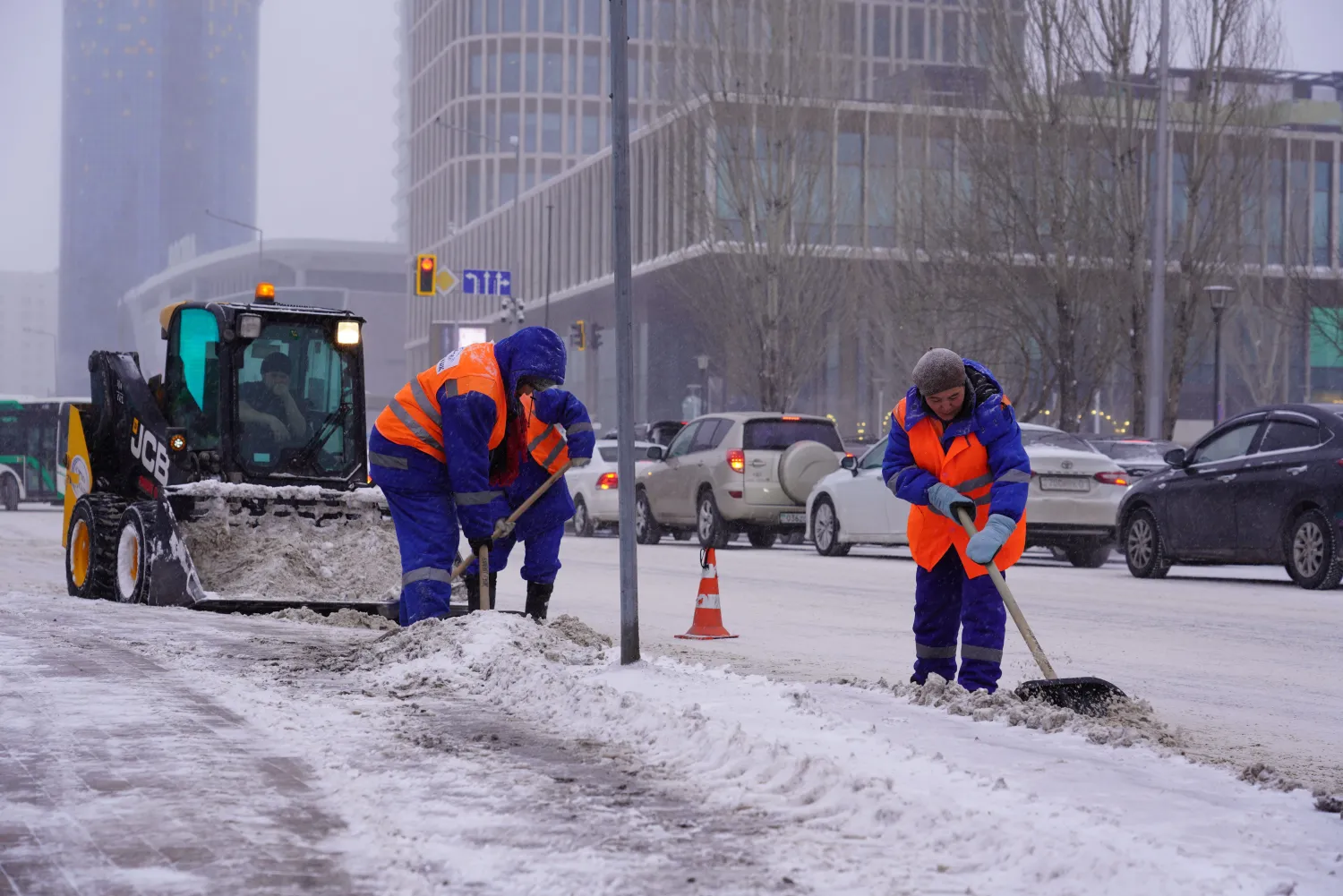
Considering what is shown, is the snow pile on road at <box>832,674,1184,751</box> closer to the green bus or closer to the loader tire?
the loader tire

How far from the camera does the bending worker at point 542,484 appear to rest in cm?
945

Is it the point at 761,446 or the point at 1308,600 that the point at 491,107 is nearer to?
the point at 761,446

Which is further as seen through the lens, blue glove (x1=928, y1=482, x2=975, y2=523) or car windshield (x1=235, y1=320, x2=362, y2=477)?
car windshield (x1=235, y1=320, x2=362, y2=477)

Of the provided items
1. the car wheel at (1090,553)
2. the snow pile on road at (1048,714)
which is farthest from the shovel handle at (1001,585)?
the car wheel at (1090,553)

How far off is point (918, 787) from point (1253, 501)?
11.3 m

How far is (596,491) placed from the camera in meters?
25.1

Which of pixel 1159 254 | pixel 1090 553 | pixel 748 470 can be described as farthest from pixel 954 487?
pixel 1159 254

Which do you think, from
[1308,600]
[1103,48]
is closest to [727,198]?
[1103,48]

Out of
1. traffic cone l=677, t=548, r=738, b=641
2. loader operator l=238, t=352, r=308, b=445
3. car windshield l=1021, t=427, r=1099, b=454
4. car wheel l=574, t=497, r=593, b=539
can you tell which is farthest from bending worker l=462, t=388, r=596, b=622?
car wheel l=574, t=497, r=593, b=539

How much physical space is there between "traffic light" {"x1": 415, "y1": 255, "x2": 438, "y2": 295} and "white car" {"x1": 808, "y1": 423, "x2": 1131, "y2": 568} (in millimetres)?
12086

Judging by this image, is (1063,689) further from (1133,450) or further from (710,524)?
(1133,450)

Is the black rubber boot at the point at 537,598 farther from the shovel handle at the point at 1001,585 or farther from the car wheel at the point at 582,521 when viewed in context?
the car wheel at the point at 582,521

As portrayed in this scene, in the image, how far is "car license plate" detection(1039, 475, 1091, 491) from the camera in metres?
17.7

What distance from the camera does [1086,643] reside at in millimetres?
10539
